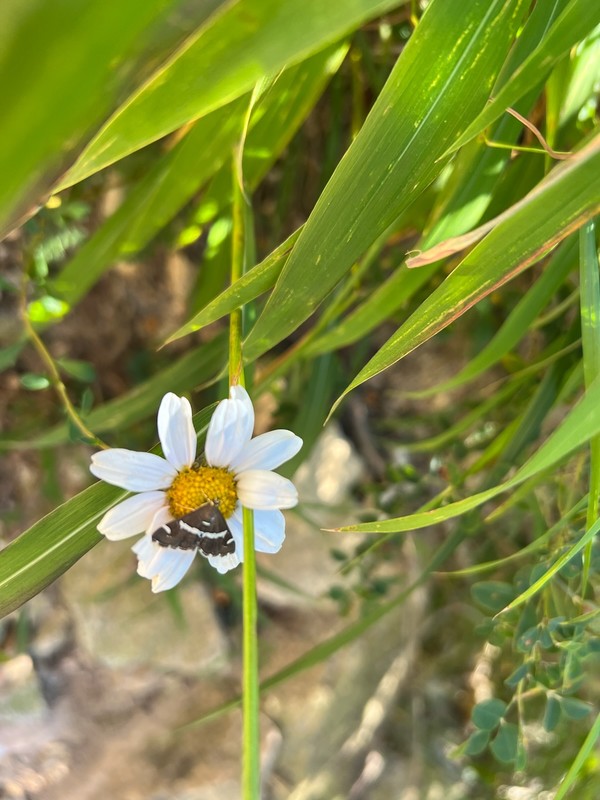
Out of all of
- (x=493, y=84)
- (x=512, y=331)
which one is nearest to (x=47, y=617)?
(x=512, y=331)

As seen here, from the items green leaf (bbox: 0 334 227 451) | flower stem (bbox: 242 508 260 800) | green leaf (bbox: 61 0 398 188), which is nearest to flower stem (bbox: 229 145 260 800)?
flower stem (bbox: 242 508 260 800)

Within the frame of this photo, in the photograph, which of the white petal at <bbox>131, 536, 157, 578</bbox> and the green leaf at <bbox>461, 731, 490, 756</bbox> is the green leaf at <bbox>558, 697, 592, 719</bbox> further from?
the white petal at <bbox>131, 536, 157, 578</bbox>

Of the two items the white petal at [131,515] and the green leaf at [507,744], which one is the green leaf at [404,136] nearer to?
the white petal at [131,515]

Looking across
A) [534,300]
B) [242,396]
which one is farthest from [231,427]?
[534,300]

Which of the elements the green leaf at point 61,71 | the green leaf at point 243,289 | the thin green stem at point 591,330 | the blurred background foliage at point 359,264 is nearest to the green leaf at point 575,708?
the blurred background foliage at point 359,264

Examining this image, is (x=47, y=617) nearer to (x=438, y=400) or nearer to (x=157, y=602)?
(x=157, y=602)
